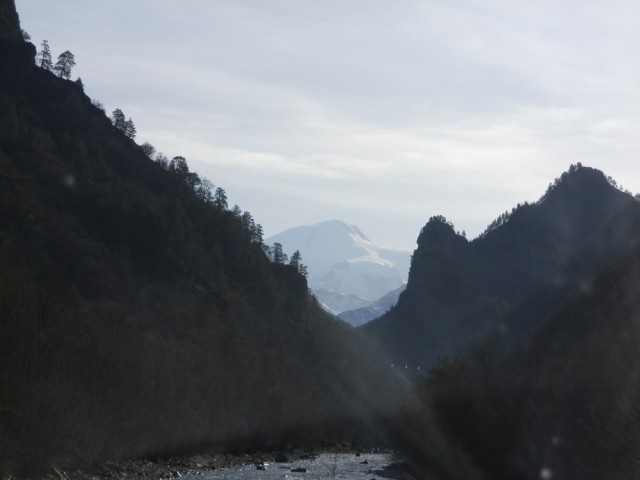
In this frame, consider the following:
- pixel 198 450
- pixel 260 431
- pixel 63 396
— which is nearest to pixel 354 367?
pixel 260 431

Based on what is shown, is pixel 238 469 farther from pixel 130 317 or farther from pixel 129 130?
pixel 129 130

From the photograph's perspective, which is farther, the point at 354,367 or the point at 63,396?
the point at 354,367

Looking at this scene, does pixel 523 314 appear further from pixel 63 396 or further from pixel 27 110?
pixel 63 396

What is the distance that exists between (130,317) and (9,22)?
113 m

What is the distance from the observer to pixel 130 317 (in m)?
83.4

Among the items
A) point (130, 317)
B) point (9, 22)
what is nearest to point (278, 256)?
point (9, 22)

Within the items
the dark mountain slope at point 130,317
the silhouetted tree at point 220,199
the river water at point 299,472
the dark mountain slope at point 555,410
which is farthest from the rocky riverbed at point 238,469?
the silhouetted tree at point 220,199

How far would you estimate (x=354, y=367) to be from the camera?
178m

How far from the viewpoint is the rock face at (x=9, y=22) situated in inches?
6629

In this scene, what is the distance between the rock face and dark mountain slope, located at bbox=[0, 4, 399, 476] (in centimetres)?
72

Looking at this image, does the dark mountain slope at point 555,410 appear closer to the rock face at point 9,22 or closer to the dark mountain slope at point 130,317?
the dark mountain slope at point 130,317

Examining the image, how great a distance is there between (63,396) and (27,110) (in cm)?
11399

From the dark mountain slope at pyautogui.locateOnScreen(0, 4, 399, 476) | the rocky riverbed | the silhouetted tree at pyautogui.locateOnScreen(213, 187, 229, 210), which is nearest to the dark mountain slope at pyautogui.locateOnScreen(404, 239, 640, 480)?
the rocky riverbed

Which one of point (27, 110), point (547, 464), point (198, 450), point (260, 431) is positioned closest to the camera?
point (547, 464)
